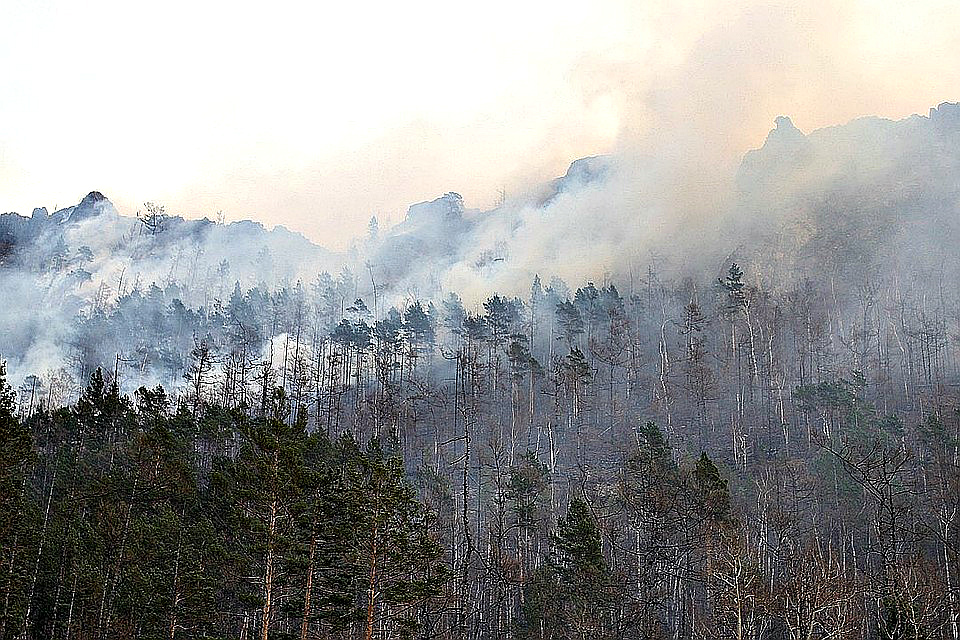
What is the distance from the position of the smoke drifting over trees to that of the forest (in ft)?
1.07

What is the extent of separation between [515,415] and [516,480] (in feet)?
125

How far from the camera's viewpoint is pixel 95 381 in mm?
54656

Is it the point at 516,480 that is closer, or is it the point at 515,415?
the point at 516,480

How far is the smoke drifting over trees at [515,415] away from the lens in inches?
1305

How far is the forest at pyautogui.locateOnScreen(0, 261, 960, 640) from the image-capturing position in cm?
3133

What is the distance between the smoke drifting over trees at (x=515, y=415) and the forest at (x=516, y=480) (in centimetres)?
33

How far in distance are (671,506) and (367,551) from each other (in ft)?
59.2

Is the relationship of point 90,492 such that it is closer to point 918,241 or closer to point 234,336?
point 234,336

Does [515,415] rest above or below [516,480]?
above

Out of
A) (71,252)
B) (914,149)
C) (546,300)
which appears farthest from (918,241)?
(71,252)

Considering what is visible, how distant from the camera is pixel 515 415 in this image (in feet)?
300

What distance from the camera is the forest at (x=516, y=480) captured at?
31.3 m

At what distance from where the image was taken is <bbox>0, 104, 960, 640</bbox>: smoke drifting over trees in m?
33.2

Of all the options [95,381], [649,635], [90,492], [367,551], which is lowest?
[649,635]
